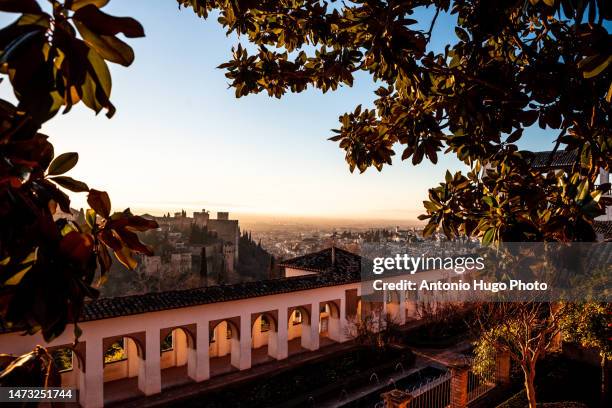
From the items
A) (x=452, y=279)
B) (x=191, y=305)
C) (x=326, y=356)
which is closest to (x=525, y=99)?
(x=191, y=305)

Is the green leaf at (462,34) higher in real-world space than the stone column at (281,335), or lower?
higher

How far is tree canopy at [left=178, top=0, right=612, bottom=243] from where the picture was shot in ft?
7.05

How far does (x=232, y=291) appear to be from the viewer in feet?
44.8

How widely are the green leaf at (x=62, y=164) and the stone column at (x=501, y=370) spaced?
36.3 ft

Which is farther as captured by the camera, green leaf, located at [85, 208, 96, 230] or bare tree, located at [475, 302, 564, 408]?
bare tree, located at [475, 302, 564, 408]

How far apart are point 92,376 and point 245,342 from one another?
16.2 feet

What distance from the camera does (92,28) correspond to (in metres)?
0.85

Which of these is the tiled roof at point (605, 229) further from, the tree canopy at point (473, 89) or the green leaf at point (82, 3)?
the green leaf at point (82, 3)

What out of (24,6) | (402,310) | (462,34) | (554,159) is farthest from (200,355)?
(554,159)

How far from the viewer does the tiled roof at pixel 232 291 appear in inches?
439

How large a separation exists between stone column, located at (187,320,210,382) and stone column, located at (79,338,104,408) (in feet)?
9.40

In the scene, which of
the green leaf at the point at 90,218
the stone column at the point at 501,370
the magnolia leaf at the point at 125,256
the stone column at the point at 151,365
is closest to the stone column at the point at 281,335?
the stone column at the point at 151,365

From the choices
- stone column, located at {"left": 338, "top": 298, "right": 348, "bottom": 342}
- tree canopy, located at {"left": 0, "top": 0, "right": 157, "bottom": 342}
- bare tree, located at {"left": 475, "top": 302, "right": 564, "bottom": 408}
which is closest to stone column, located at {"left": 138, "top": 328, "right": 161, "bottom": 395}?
stone column, located at {"left": 338, "top": 298, "right": 348, "bottom": 342}

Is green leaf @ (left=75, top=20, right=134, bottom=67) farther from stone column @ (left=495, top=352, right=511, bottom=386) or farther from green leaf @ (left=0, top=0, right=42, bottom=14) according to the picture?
stone column @ (left=495, top=352, right=511, bottom=386)
